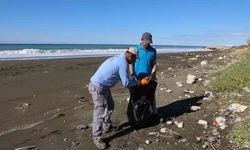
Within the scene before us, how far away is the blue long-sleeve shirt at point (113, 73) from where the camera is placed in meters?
6.04

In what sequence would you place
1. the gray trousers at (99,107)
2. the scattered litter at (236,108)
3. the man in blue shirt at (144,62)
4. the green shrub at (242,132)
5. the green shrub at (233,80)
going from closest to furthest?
the green shrub at (242,132) → the gray trousers at (99,107) → the man in blue shirt at (144,62) → the scattered litter at (236,108) → the green shrub at (233,80)

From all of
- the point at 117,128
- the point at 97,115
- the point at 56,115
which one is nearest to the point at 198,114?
the point at 117,128

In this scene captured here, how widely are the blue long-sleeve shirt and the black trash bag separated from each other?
80 centimetres

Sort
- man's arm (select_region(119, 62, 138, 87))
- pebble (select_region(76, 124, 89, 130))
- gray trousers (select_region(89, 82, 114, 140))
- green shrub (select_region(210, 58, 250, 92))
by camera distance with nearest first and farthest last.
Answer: man's arm (select_region(119, 62, 138, 87)) < gray trousers (select_region(89, 82, 114, 140)) < pebble (select_region(76, 124, 89, 130)) < green shrub (select_region(210, 58, 250, 92))

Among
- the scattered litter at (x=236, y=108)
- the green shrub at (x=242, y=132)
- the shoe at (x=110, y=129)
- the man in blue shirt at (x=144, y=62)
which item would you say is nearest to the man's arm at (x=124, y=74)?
the man in blue shirt at (x=144, y=62)

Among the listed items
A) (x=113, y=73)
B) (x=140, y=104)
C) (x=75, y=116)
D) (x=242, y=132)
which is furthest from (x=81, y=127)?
(x=242, y=132)

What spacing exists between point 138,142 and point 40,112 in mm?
3495

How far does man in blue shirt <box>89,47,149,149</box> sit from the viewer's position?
604 centimetres

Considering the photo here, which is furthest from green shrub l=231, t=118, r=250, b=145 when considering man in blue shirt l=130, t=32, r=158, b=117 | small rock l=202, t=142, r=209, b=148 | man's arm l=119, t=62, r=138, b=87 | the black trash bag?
man's arm l=119, t=62, r=138, b=87

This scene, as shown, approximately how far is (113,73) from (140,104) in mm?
1362

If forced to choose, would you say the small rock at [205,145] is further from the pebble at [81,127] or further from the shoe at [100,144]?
the pebble at [81,127]

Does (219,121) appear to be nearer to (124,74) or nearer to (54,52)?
(124,74)

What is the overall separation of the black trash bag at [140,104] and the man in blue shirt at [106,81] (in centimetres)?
57

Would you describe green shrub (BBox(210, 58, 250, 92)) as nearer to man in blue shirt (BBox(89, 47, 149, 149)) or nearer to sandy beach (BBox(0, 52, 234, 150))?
sandy beach (BBox(0, 52, 234, 150))
